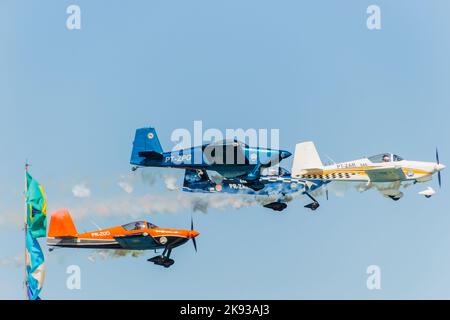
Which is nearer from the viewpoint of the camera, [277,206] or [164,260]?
[164,260]

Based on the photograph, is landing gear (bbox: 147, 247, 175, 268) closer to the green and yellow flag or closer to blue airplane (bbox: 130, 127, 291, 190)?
blue airplane (bbox: 130, 127, 291, 190)

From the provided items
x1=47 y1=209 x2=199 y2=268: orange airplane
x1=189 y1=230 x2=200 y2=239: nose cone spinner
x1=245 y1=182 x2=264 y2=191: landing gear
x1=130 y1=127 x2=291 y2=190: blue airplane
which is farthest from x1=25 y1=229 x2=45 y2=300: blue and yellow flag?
x1=245 y1=182 x2=264 y2=191: landing gear

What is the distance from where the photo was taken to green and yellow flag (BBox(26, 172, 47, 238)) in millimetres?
70500

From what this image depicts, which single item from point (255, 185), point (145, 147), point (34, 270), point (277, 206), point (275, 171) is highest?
point (145, 147)

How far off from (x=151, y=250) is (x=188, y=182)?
1105 cm

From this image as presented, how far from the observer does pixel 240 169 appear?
231 feet

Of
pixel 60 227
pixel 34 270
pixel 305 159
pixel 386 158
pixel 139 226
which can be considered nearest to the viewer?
pixel 139 226

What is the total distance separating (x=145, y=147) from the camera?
7038cm

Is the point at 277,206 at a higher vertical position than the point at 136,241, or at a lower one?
higher

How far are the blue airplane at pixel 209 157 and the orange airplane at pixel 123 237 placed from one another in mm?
5360

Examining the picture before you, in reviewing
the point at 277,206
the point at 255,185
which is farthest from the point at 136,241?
the point at 277,206

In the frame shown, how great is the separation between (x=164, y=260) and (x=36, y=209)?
31.5ft

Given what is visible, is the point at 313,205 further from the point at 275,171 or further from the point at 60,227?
the point at 60,227
